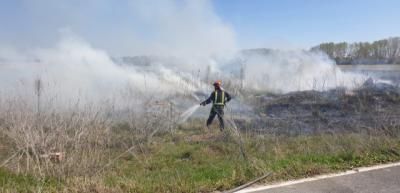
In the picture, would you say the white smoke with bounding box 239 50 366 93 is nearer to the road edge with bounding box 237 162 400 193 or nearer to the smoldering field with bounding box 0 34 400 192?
the smoldering field with bounding box 0 34 400 192

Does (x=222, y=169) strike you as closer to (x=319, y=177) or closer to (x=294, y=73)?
(x=319, y=177)

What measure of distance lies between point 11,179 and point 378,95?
17.2 meters

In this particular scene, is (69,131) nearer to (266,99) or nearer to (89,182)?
(89,182)

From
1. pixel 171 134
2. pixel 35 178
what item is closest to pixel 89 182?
pixel 35 178

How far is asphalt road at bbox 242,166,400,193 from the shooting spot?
155 inches

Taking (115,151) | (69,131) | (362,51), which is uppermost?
(362,51)

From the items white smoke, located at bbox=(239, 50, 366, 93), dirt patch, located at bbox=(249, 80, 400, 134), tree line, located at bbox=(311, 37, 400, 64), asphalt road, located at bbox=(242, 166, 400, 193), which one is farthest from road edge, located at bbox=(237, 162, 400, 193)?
tree line, located at bbox=(311, 37, 400, 64)

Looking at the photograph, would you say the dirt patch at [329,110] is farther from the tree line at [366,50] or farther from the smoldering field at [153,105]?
the tree line at [366,50]

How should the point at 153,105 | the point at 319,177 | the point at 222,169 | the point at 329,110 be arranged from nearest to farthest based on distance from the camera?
the point at 319,177
the point at 222,169
the point at 153,105
the point at 329,110

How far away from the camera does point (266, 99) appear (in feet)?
61.8

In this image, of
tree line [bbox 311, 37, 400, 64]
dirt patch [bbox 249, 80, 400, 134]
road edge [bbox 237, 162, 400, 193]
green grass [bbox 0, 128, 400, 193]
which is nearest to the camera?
green grass [bbox 0, 128, 400, 193]

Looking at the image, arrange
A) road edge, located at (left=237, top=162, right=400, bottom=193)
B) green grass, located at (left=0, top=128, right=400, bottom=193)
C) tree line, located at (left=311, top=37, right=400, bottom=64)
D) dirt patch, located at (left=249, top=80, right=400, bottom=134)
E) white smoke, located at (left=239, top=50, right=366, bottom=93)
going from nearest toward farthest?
green grass, located at (left=0, top=128, right=400, bottom=193)
road edge, located at (left=237, top=162, right=400, bottom=193)
dirt patch, located at (left=249, top=80, right=400, bottom=134)
white smoke, located at (left=239, top=50, right=366, bottom=93)
tree line, located at (left=311, top=37, right=400, bottom=64)

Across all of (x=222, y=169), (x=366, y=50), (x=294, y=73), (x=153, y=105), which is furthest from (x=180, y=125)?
(x=366, y=50)

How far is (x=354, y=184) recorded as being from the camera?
163 inches
